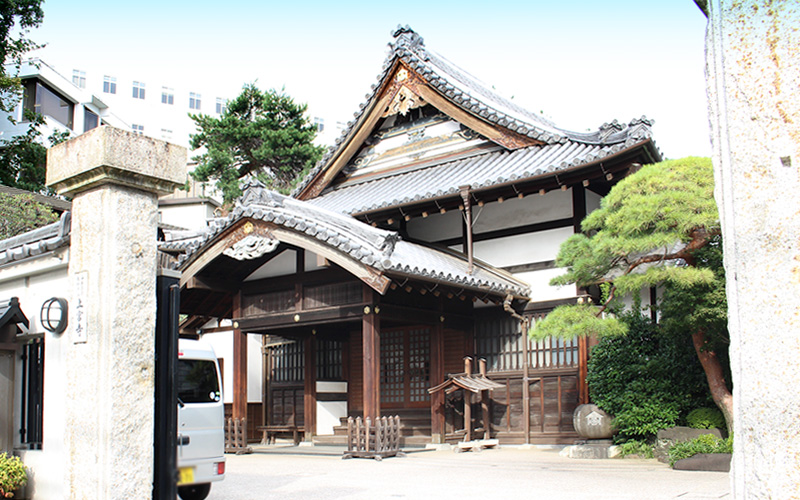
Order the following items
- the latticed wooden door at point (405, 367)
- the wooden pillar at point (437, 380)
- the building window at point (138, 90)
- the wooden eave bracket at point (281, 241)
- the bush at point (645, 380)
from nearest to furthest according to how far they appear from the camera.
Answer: the bush at point (645, 380) → the wooden eave bracket at point (281, 241) → the wooden pillar at point (437, 380) → the latticed wooden door at point (405, 367) → the building window at point (138, 90)

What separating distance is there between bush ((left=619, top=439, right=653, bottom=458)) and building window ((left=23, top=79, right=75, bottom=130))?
32575 millimetres

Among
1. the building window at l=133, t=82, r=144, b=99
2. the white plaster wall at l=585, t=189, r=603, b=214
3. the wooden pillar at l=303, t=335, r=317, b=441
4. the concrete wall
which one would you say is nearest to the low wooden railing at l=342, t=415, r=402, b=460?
the wooden pillar at l=303, t=335, r=317, b=441

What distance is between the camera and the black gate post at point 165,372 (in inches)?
219

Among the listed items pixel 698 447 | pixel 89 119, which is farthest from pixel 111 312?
pixel 89 119

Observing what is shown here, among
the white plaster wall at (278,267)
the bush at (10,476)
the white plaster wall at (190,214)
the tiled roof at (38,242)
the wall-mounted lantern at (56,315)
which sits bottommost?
the bush at (10,476)

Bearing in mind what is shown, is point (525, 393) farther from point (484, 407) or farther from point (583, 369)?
point (583, 369)

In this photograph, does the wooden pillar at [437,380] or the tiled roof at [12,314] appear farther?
the wooden pillar at [437,380]

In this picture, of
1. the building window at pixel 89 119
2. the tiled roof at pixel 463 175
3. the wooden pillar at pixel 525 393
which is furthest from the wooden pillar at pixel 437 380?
the building window at pixel 89 119

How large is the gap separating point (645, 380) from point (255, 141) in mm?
23738

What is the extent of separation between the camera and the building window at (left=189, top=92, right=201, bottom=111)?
62.0m

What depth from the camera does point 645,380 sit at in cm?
1218

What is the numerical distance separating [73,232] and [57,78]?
122 ft

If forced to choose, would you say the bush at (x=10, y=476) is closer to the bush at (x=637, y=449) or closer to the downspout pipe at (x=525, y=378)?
the bush at (x=637, y=449)

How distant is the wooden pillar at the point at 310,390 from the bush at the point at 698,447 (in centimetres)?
895
